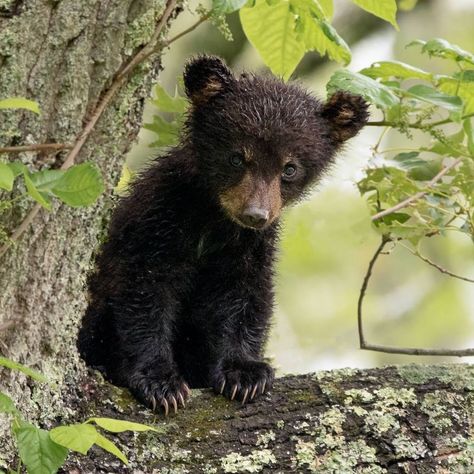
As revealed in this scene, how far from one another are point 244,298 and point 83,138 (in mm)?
2357

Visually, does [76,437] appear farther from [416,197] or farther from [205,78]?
[205,78]

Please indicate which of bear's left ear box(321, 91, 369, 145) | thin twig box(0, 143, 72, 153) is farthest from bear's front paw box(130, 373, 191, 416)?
bear's left ear box(321, 91, 369, 145)

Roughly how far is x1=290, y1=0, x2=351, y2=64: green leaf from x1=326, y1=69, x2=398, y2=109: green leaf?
13cm

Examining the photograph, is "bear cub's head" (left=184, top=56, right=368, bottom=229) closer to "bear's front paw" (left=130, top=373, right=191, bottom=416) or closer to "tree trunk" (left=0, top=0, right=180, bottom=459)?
"bear's front paw" (left=130, top=373, right=191, bottom=416)

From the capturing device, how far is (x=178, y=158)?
5.49 meters

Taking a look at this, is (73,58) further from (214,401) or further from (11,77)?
(214,401)

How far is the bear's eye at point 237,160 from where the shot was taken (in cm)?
529

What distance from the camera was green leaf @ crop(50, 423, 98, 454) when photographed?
8.11 ft

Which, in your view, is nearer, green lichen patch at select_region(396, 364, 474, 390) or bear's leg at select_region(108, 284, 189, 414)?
green lichen patch at select_region(396, 364, 474, 390)

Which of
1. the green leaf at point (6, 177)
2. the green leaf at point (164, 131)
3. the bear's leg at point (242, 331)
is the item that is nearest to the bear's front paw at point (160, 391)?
the bear's leg at point (242, 331)

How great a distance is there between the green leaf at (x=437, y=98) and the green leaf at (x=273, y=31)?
0.57 metres

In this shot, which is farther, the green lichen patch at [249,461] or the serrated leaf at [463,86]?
the serrated leaf at [463,86]

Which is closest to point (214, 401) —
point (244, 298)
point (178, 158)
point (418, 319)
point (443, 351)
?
point (443, 351)

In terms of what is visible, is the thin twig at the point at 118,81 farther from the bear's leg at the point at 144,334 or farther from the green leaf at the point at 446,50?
the bear's leg at the point at 144,334
